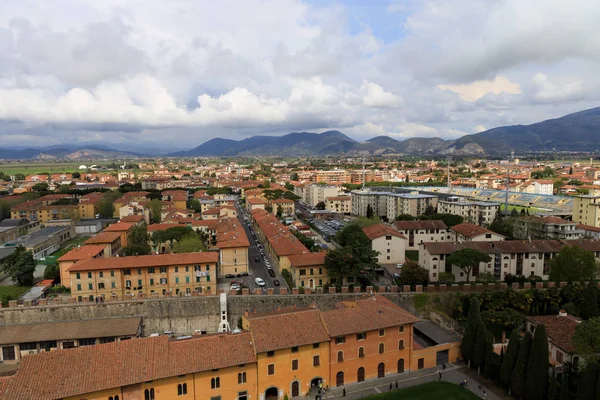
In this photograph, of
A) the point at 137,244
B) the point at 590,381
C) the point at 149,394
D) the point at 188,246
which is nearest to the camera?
the point at 590,381

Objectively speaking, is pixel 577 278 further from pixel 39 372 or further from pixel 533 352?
pixel 39 372

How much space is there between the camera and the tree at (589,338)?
24.4m

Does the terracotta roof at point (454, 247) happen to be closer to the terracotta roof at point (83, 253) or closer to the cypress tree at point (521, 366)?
the cypress tree at point (521, 366)

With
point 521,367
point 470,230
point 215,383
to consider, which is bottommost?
point 215,383

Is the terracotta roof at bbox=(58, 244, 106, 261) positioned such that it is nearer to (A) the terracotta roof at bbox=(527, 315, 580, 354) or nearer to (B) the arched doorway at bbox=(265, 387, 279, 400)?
(B) the arched doorway at bbox=(265, 387, 279, 400)

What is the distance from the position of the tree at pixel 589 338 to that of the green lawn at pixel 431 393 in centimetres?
684

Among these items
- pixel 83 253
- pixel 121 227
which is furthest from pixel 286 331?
pixel 121 227

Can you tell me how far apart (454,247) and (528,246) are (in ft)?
26.0

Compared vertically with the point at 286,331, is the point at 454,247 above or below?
above

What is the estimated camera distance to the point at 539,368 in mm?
24422

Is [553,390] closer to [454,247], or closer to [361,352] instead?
[361,352]

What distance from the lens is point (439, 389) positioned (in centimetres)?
2709

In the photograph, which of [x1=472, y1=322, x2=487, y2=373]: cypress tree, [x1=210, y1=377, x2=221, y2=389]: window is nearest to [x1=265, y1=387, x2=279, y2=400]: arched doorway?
[x1=210, y1=377, x2=221, y2=389]: window

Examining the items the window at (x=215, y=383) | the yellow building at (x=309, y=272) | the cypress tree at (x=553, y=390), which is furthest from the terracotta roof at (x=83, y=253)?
the cypress tree at (x=553, y=390)
